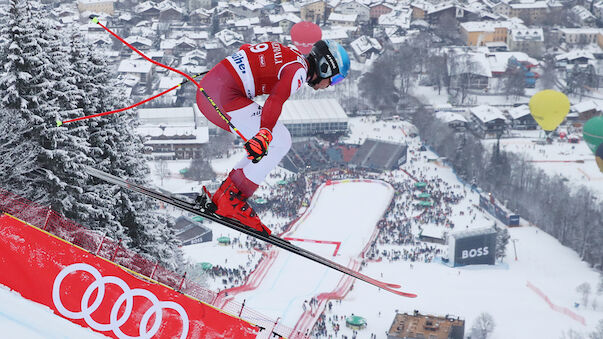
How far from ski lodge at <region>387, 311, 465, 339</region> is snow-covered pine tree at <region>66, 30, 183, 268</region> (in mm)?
8834

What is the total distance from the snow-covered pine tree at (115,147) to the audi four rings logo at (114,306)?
3784mm

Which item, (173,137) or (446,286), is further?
(173,137)

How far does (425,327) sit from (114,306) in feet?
44.9

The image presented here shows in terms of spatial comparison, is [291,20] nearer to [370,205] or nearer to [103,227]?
[370,205]

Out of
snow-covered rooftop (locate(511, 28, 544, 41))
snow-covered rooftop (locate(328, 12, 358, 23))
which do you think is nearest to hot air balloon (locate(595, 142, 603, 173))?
snow-covered rooftop (locate(511, 28, 544, 41))

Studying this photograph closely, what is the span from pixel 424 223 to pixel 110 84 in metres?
19.5

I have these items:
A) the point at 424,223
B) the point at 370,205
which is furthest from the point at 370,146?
the point at 424,223

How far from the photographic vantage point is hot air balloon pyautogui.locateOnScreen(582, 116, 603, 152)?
112 feet

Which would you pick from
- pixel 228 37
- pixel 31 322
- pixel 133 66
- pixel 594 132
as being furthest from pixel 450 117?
pixel 31 322

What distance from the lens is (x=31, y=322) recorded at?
16.7ft

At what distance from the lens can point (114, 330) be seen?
534cm

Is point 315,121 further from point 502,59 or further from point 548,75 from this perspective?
point 548,75

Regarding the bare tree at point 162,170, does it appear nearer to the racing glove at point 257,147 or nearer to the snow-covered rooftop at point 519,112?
the snow-covered rooftop at point 519,112

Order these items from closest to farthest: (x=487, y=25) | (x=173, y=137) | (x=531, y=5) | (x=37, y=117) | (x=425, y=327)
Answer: (x=37, y=117), (x=425, y=327), (x=173, y=137), (x=487, y=25), (x=531, y=5)
